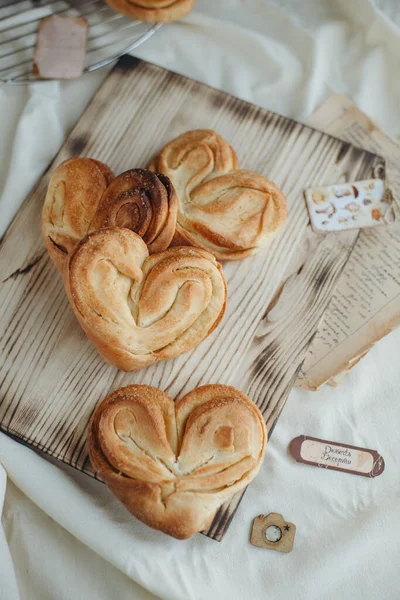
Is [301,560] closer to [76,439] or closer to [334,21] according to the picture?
[76,439]

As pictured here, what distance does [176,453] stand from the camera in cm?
160

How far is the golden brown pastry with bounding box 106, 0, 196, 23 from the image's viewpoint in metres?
1.93

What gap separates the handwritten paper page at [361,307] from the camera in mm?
1947

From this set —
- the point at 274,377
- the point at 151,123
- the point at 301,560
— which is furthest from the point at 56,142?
the point at 301,560

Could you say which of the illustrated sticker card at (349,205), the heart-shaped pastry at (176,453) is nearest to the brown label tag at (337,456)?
the heart-shaped pastry at (176,453)

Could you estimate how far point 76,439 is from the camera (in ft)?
5.68

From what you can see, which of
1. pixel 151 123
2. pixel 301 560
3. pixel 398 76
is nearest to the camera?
pixel 301 560

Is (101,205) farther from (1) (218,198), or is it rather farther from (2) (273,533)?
(2) (273,533)

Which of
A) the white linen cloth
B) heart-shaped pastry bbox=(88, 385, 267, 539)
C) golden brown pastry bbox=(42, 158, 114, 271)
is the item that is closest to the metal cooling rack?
the white linen cloth

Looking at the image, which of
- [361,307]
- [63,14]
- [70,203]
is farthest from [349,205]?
[63,14]

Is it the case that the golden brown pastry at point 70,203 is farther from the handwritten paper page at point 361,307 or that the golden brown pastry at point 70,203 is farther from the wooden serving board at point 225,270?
the handwritten paper page at point 361,307

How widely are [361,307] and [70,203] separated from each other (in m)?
0.91

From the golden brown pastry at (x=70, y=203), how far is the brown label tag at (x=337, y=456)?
863 millimetres

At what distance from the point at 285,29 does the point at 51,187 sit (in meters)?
1.00
